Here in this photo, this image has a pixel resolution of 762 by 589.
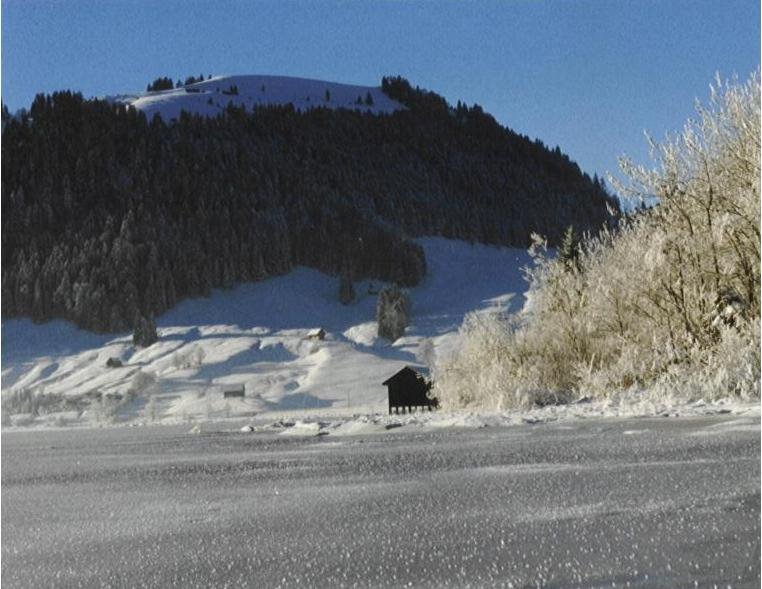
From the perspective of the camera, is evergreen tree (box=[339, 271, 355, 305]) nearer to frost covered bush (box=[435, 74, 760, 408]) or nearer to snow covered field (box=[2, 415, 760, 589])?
frost covered bush (box=[435, 74, 760, 408])

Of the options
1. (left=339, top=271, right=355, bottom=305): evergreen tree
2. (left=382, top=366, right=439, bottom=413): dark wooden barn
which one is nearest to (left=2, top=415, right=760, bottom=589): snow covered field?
(left=382, top=366, right=439, bottom=413): dark wooden barn

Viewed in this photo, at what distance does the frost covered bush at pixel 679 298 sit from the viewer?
37.4 ft

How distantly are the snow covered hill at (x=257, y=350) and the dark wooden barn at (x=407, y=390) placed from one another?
2.97 meters

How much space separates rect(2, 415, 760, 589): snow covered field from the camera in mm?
2377

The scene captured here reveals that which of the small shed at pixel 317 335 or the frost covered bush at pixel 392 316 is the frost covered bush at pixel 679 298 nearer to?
the small shed at pixel 317 335

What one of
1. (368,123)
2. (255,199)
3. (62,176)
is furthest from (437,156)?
(62,176)

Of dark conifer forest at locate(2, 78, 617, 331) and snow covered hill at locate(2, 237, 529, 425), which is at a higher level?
dark conifer forest at locate(2, 78, 617, 331)

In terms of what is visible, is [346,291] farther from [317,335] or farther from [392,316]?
[317,335]

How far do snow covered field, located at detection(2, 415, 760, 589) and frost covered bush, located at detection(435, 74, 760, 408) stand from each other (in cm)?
535

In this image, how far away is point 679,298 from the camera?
12719mm

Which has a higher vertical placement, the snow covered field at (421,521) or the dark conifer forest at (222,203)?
the dark conifer forest at (222,203)

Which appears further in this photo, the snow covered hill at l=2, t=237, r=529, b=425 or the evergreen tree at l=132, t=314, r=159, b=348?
the evergreen tree at l=132, t=314, r=159, b=348

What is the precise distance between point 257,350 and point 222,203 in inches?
1780

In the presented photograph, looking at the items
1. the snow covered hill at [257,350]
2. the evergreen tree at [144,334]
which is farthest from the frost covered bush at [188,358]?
the evergreen tree at [144,334]
